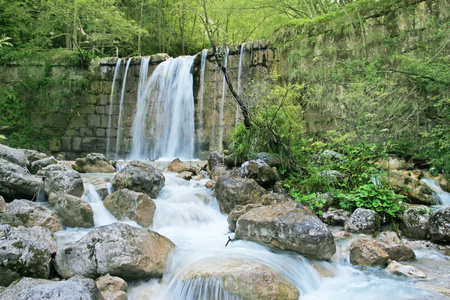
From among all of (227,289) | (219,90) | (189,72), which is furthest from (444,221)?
(189,72)

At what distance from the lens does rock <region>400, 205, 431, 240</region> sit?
4270 mm

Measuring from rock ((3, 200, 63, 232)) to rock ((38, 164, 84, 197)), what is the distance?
29.2 inches

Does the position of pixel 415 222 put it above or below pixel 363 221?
above

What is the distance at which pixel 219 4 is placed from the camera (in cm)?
1120

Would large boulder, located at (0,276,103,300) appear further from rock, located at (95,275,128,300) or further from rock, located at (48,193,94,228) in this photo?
rock, located at (48,193,94,228)

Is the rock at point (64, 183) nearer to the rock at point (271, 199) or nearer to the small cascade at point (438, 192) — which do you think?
the rock at point (271, 199)

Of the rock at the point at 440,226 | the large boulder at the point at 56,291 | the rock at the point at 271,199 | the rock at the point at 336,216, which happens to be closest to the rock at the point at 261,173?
the rock at the point at 271,199

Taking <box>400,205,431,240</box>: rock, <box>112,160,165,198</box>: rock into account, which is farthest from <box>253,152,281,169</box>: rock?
<box>400,205,431,240</box>: rock

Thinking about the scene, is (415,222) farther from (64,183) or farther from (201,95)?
(201,95)

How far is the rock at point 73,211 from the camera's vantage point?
4.34 metres

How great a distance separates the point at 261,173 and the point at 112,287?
12.0 feet

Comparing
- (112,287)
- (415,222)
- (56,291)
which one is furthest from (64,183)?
(415,222)

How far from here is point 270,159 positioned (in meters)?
6.37

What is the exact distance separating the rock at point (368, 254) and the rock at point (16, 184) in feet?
16.3
